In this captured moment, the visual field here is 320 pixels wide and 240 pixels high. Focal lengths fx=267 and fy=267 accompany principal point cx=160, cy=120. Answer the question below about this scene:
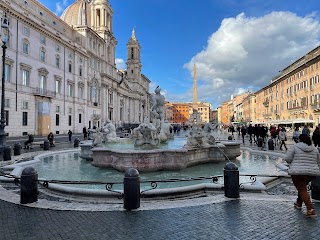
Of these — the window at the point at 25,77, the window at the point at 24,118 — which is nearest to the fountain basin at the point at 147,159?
the window at the point at 24,118

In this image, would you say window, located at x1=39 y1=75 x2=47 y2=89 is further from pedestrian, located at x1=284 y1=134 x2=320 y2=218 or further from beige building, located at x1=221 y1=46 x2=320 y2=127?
pedestrian, located at x1=284 y1=134 x2=320 y2=218

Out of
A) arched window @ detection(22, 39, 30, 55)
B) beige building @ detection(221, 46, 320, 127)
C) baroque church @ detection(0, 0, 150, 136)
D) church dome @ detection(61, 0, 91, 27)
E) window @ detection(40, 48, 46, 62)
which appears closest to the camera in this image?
baroque church @ detection(0, 0, 150, 136)

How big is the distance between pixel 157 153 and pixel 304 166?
5.22 m

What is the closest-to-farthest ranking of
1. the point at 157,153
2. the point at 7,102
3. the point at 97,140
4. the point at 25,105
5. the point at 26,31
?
the point at 157,153
the point at 97,140
the point at 7,102
the point at 25,105
the point at 26,31

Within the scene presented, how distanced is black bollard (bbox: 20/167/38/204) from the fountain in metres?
3.64

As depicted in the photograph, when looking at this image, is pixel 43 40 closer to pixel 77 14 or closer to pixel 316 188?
pixel 77 14

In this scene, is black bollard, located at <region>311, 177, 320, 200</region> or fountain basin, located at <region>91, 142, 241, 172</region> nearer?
black bollard, located at <region>311, 177, 320, 200</region>

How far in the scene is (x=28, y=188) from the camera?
564 centimetres

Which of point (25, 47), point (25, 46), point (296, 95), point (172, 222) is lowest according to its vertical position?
point (172, 222)

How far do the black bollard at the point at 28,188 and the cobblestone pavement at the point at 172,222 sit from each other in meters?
0.17

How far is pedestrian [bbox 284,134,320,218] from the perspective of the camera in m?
4.73

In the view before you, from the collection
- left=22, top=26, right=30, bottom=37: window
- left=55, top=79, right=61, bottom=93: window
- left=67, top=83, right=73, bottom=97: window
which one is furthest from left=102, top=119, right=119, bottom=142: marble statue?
left=67, top=83, right=73, bottom=97: window

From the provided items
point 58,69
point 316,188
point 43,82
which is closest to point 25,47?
point 43,82

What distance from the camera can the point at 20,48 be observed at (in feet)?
107
